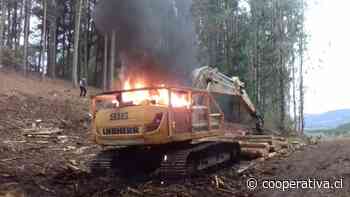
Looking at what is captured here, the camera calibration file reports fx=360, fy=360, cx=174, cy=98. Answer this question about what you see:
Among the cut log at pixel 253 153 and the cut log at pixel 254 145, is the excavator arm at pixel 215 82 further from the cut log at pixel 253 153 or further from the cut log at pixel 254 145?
the cut log at pixel 253 153

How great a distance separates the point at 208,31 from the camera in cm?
2942

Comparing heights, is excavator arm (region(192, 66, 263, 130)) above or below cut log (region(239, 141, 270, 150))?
above

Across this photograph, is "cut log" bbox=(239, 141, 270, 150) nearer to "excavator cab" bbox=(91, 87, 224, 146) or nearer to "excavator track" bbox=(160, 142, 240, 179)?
"excavator track" bbox=(160, 142, 240, 179)

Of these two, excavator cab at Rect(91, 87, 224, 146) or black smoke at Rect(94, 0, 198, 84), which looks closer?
excavator cab at Rect(91, 87, 224, 146)

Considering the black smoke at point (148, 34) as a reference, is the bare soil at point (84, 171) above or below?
below

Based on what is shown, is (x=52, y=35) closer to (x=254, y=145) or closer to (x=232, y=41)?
(x=232, y=41)

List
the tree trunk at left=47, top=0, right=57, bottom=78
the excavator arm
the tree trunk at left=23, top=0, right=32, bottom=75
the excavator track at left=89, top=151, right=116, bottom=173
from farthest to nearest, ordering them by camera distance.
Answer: the tree trunk at left=47, top=0, right=57, bottom=78 < the tree trunk at left=23, top=0, right=32, bottom=75 < the excavator arm < the excavator track at left=89, top=151, right=116, bottom=173

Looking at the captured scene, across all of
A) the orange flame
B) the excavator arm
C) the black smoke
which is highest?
the black smoke

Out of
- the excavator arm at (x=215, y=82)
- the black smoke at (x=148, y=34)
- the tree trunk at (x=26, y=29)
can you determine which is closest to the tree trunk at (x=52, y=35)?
the tree trunk at (x=26, y=29)

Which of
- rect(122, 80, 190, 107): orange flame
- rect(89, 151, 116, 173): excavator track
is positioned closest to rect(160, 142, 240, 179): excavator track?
rect(122, 80, 190, 107): orange flame

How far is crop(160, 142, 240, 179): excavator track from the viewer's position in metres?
7.76

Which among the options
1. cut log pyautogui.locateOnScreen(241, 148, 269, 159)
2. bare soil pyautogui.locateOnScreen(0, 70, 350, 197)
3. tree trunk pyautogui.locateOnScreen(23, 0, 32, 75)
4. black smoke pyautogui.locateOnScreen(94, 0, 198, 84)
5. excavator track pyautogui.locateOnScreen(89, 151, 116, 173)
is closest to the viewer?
bare soil pyautogui.locateOnScreen(0, 70, 350, 197)

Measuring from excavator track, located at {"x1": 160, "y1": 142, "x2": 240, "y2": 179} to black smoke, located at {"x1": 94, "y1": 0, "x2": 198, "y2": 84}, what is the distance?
169 inches

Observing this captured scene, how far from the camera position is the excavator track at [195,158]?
776 centimetres
